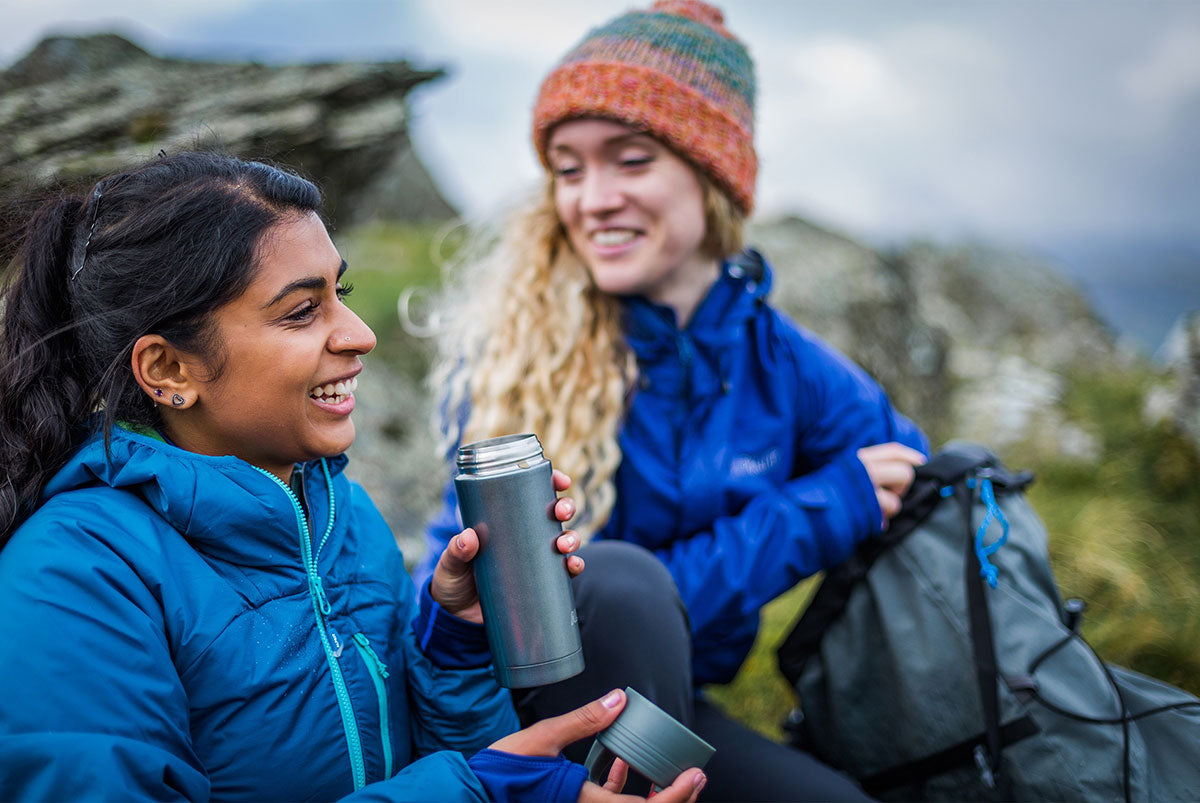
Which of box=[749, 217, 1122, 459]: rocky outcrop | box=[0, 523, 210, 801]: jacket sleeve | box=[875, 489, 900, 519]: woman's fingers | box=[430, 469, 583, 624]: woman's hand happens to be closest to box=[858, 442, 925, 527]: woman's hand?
box=[875, 489, 900, 519]: woman's fingers

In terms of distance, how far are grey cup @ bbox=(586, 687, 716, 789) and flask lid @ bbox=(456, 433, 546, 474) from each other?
0.55 metres

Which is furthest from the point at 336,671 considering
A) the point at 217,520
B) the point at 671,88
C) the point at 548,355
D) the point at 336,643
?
the point at 671,88

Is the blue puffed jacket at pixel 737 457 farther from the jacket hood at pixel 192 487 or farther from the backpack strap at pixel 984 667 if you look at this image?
the jacket hood at pixel 192 487

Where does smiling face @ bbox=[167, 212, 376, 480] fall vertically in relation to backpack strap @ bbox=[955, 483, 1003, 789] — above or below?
above

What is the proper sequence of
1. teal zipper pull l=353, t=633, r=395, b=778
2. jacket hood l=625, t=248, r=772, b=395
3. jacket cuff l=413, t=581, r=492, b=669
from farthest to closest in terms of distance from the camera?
jacket hood l=625, t=248, r=772, b=395 < jacket cuff l=413, t=581, r=492, b=669 < teal zipper pull l=353, t=633, r=395, b=778

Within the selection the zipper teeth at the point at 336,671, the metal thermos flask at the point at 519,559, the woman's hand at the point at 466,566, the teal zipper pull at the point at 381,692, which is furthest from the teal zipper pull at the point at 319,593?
the metal thermos flask at the point at 519,559

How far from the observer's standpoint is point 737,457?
9.42 feet

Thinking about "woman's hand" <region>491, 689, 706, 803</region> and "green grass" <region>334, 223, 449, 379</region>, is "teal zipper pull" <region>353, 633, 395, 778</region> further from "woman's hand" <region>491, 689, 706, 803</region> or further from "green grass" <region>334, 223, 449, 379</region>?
"green grass" <region>334, 223, 449, 379</region>

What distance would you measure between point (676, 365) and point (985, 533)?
1.09 meters

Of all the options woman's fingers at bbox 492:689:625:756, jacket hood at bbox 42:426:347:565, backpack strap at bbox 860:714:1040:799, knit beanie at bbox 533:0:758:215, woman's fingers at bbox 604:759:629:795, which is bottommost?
backpack strap at bbox 860:714:1040:799

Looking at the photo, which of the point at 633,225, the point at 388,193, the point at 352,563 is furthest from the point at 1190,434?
the point at 388,193

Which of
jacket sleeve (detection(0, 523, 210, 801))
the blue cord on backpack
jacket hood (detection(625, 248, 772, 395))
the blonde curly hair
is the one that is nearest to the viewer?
jacket sleeve (detection(0, 523, 210, 801))

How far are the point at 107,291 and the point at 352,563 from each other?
77 cm

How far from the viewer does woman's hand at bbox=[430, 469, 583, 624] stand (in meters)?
1.78
